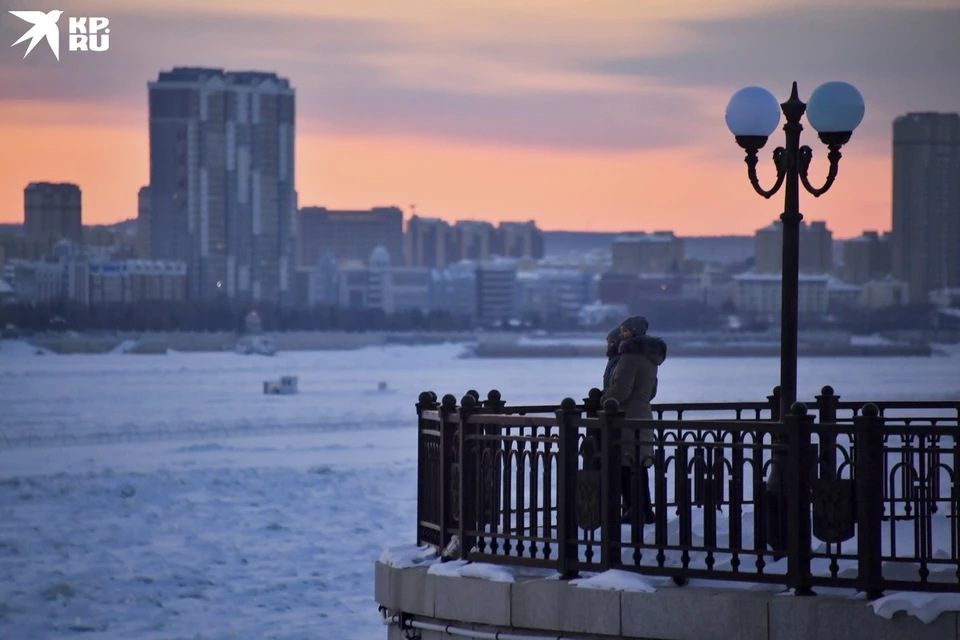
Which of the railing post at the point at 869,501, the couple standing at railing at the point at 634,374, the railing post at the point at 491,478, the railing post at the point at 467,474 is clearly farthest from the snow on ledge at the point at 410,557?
the railing post at the point at 869,501

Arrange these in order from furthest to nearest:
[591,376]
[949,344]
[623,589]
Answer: [949,344], [591,376], [623,589]

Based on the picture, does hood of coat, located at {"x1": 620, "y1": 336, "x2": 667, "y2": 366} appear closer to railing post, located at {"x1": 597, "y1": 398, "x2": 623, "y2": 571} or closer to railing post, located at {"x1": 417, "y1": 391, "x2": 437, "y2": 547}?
railing post, located at {"x1": 417, "y1": 391, "x2": 437, "y2": 547}

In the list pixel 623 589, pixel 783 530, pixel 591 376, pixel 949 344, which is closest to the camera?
pixel 623 589

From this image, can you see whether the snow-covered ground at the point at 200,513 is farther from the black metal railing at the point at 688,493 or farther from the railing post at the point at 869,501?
the railing post at the point at 869,501

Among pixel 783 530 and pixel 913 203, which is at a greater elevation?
pixel 913 203

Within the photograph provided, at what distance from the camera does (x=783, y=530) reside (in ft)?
27.1

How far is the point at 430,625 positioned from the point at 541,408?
174 centimetres

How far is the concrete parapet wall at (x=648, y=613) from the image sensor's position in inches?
279

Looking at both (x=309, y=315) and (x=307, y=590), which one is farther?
(x=309, y=315)

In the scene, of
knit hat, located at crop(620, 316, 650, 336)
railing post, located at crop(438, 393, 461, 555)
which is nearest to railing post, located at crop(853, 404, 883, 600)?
railing post, located at crop(438, 393, 461, 555)

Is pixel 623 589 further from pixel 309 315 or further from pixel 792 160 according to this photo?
pixel 309 315

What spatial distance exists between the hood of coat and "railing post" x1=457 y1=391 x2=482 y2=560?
1.64 metres

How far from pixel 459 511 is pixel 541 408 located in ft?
3.74

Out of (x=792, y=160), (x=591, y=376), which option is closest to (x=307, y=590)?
(x=792, y=160)
